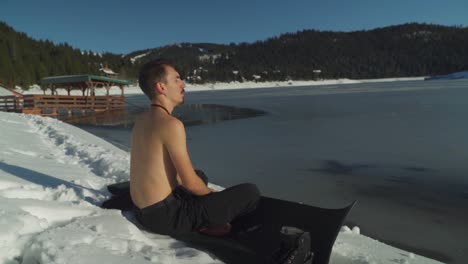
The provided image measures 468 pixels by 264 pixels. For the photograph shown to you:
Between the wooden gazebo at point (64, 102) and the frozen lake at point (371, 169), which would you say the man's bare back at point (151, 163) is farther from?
the wooden gazebo at point (64, 102)

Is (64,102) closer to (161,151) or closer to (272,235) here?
(161,151)

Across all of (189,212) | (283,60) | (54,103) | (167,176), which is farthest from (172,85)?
(283,60)

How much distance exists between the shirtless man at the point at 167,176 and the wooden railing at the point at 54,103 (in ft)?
69.4

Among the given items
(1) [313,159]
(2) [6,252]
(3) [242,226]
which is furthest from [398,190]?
(2) [6,252]

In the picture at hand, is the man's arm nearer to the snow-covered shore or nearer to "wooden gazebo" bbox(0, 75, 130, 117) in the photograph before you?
the snow-covered shore

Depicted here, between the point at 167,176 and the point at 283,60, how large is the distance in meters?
175

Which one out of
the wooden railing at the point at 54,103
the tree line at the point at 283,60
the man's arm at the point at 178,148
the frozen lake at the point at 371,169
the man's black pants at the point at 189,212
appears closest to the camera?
the man's arm at the point at 178,148

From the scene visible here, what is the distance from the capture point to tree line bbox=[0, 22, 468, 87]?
68375 millimetres

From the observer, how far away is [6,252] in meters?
2.19

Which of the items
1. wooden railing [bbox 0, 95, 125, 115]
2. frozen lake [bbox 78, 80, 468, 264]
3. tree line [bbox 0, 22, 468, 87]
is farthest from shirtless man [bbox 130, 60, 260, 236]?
tree line [bbox 0, 22, 468, 87]

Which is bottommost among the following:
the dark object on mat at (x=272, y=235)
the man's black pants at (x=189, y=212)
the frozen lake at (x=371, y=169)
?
the frozen lake at (x=371, y=169)

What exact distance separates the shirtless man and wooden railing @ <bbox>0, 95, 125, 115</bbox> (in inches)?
833

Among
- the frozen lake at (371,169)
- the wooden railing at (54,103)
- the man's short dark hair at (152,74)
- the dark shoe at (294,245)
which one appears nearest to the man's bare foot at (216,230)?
the dark shoe at (294,245)

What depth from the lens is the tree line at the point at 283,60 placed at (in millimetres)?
68375
